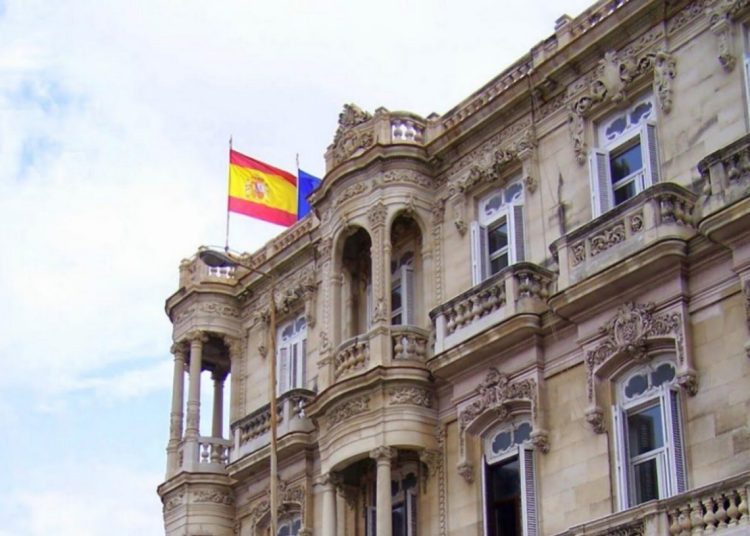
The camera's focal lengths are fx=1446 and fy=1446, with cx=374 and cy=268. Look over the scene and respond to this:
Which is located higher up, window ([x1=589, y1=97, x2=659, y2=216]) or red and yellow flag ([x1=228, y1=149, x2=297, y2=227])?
red and yellow flag ([x1=228, y1=149, x2=297, y2=227])

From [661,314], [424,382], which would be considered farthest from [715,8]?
[424,382]

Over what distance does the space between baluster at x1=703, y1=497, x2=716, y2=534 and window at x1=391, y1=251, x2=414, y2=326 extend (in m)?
10.5

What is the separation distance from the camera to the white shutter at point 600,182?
84.8 feet

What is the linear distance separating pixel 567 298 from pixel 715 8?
5.54 metres

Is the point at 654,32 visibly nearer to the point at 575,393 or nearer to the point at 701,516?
the point at 575,393

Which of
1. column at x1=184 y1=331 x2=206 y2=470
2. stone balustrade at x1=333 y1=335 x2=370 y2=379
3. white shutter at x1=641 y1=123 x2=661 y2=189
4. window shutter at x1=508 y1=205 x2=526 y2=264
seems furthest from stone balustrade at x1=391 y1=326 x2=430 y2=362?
column at x1=184 y1=331 x2=206 y2=470

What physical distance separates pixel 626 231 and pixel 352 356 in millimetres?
7113

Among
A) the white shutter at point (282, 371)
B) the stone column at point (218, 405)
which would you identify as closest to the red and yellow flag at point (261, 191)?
the white shutter at point (282, 371)

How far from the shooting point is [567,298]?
80.5 feet

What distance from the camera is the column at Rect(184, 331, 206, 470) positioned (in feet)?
111

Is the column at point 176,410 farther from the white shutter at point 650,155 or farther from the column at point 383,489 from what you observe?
the white shutter at point 650,155

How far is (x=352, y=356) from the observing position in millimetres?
28734

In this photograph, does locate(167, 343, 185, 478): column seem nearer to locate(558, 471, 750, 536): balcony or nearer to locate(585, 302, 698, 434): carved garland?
locate(585, 302, 698, 434): carved garland

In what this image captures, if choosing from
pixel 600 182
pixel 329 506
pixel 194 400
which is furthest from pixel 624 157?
pixel 194 400
